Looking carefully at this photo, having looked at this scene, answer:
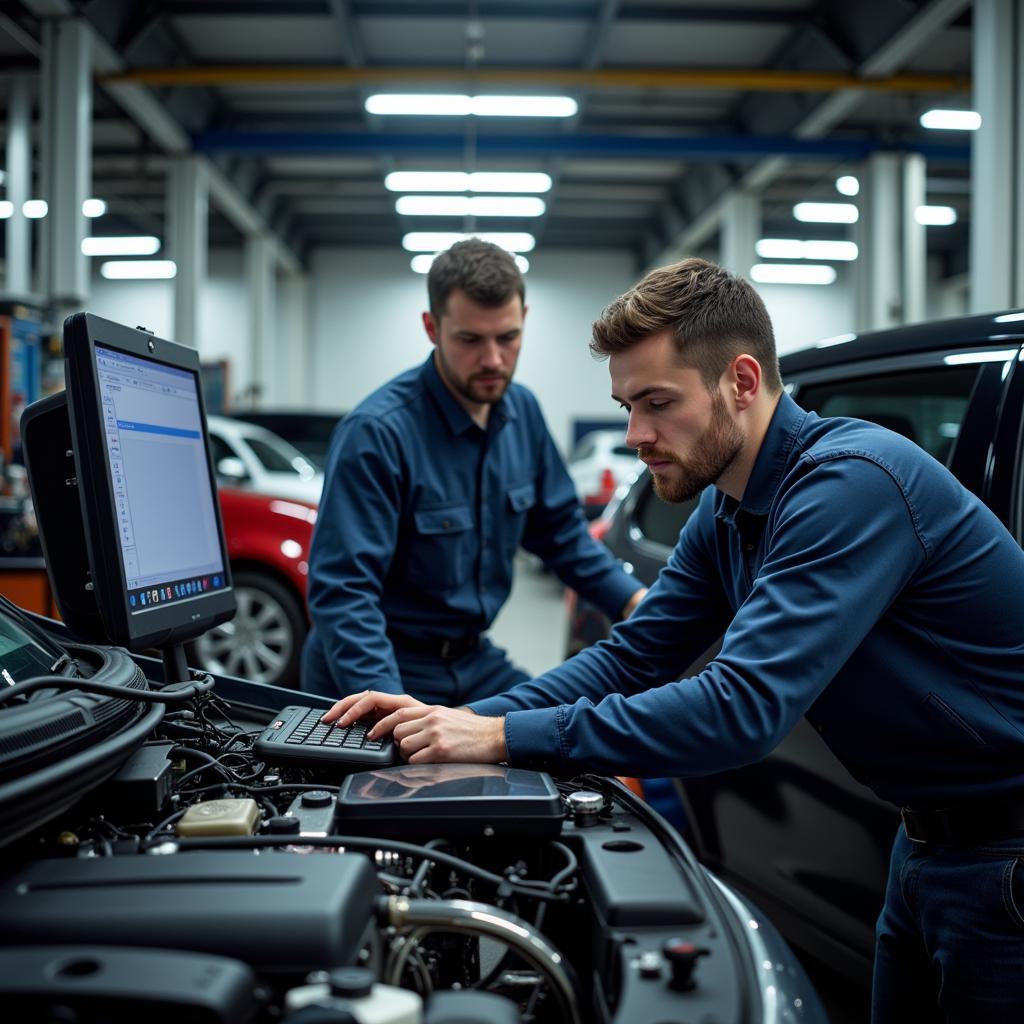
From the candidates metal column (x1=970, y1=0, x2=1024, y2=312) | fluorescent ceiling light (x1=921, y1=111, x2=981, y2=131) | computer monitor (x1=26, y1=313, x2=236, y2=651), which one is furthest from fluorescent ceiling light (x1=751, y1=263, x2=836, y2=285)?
computer monitor (x1=26, y1=313, x2=236, y2=651)

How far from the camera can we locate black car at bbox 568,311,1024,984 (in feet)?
5.94

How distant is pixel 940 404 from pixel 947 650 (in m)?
0.81

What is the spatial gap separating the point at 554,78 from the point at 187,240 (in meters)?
4.09

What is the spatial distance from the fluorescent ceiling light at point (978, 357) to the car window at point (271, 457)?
197 inches

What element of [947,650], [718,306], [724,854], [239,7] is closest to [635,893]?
[947,650]

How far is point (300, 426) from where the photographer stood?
826 centimetres

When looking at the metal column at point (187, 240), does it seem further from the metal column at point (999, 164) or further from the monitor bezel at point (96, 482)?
the monitor bezel at point (96, 482)

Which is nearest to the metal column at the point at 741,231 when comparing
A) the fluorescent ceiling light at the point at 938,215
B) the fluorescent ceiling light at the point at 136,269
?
the fluorescent ceiling light at the point at 938,215

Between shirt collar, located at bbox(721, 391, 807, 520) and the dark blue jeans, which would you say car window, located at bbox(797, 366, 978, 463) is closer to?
shirt collar, located at bbox(721, 391, 807, 520)

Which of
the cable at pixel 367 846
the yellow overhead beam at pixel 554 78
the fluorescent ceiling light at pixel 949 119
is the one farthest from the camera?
the fluorescent ceiling light at pixel 949 119

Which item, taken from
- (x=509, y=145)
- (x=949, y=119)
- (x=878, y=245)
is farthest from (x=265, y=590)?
(x=949, y=119)

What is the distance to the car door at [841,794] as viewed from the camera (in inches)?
71.8

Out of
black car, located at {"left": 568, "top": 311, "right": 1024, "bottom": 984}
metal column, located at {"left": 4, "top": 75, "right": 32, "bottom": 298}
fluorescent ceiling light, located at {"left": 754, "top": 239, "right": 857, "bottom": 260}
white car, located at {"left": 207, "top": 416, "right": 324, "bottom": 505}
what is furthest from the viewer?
fluorescent ceiling light, located at {"left": 754, "top": 239, "right": 857, "bottom": 260}

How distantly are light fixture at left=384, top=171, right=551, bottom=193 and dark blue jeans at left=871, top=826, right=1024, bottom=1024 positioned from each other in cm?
1244
